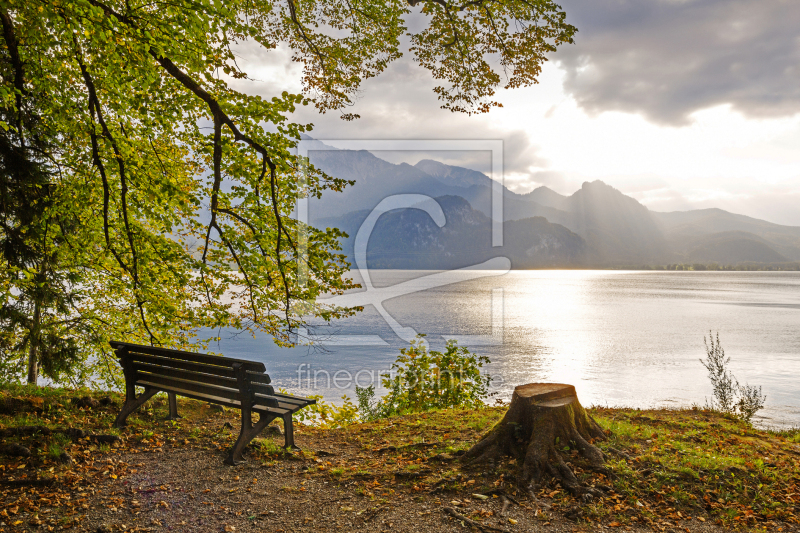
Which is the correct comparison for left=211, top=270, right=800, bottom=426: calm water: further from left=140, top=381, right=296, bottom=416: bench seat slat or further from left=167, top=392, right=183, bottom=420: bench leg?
left=140, top=381, right=296, bottom=416: bench seat slat

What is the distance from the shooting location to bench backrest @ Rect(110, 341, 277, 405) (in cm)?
585

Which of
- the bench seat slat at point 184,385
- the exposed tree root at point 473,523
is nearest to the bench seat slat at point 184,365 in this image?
the bench seat slat at point 184,385

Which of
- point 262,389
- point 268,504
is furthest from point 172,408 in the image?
point 268,504

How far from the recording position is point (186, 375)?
20.6 ft

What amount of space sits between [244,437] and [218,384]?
0.78m

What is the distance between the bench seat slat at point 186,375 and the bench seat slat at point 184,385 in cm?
5

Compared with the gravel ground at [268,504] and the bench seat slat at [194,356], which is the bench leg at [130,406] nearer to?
the bench seat slat at [194,356]

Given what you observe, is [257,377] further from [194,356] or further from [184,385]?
[184,385]

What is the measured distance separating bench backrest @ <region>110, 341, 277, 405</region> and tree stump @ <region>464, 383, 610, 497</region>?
2950 mm

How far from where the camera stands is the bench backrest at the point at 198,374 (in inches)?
230

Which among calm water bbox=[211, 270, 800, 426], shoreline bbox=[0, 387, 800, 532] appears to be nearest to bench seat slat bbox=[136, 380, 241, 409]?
shoreline bbox=[0, 387, 800, 532]

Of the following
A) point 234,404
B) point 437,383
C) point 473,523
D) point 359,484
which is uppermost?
point 234,404

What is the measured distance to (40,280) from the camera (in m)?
8.38

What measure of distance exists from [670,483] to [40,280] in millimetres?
10545
